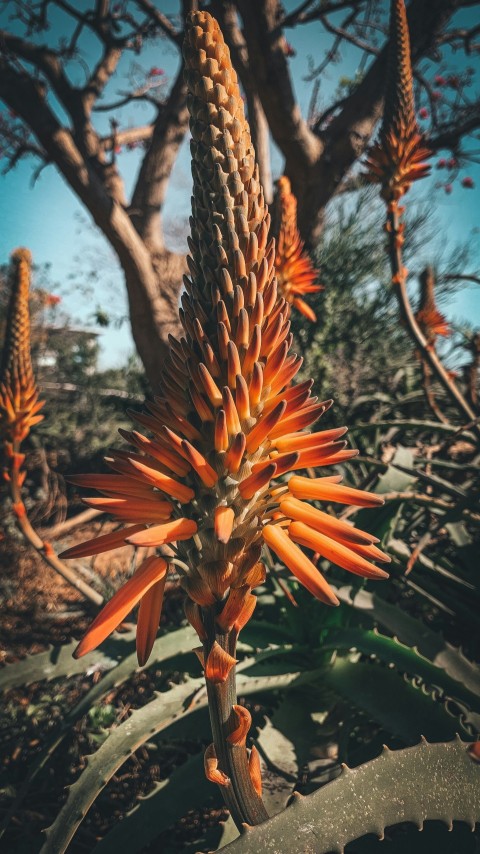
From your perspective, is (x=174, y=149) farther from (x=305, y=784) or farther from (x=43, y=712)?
(x=305, y=784)

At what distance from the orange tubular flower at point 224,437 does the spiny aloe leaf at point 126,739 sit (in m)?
0.45

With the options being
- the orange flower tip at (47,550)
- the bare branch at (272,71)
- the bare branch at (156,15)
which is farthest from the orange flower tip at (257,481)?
the bare branch at (156,15)

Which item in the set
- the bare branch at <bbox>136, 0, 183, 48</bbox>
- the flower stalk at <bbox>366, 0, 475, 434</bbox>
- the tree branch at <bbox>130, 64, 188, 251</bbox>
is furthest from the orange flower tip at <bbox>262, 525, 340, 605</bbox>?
the bare branch at <bbox>136, 0, 183, 48</bbox>

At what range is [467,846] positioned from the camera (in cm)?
94

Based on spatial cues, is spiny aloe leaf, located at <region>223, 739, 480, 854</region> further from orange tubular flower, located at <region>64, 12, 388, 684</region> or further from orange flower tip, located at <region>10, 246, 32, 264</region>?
orange flower tip, located at <region>10, 246, 32, 264</region>

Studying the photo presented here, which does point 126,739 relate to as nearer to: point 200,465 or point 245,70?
point 200,465

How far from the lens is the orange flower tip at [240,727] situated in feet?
2.25

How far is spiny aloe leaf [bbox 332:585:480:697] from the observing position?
114 cm

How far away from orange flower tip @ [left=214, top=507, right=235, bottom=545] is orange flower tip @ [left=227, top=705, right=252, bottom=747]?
274 millimetres

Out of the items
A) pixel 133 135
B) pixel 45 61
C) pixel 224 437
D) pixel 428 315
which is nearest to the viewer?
pixel 224 437

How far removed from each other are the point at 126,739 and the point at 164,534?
74 centimetres

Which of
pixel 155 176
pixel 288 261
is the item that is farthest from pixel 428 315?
pixel 155 176

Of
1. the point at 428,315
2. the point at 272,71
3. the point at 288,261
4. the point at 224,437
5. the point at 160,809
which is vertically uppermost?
the point at 272,71

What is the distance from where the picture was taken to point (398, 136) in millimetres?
2131
